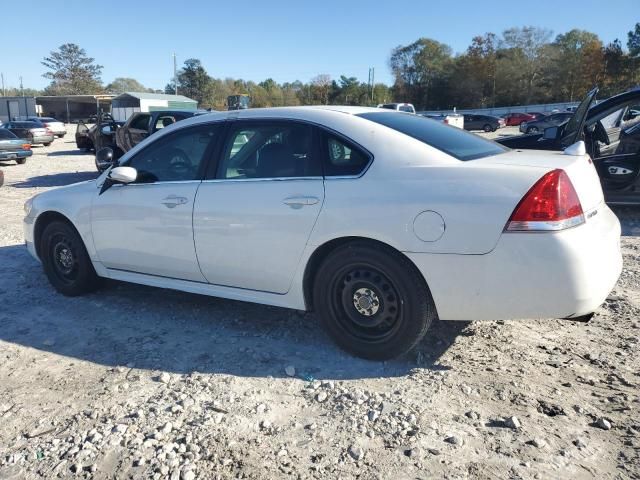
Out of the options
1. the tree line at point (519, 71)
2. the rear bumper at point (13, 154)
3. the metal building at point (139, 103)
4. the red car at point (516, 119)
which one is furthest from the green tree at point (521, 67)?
the rear bumper at point (13, 154)

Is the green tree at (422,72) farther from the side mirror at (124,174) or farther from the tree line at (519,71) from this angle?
the side mirror at (124,174)

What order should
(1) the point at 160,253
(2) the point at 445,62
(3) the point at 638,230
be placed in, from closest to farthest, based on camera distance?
(1) the point at 160,253
(3) the point at 638,230
(2) the point at 445,62

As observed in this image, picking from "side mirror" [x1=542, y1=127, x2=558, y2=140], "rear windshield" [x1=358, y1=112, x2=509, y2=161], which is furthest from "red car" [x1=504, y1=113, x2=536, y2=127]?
"rear windshield" [x1=358, y1=112, x2=509, y2=161]

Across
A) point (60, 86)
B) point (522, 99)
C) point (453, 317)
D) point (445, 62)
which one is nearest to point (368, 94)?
point (445, 62)

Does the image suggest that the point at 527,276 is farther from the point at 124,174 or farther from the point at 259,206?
the point at 124,174

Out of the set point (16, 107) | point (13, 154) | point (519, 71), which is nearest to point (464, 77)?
point (519, 71)

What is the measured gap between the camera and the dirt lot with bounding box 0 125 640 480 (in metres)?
2.55

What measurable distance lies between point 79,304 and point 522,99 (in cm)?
8086

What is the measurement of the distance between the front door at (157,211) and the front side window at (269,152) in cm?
21

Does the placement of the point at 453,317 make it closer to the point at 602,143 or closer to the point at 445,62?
the point at 602,143

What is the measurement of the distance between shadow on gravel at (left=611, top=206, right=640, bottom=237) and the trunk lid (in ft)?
13.5

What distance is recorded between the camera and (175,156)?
4285mm

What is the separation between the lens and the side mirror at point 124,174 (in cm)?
425

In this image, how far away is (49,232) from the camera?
16.2 feet
